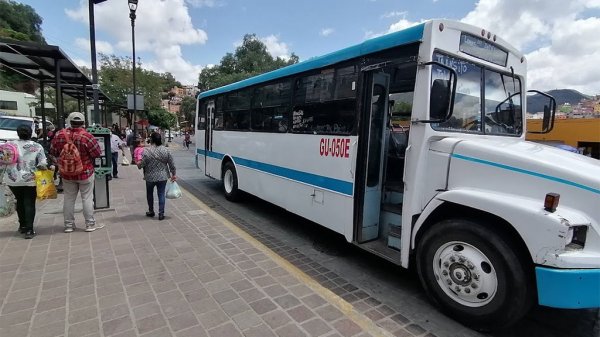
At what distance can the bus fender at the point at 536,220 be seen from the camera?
238 cm

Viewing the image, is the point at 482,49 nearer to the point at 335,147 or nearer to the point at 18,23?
the point at 335,147

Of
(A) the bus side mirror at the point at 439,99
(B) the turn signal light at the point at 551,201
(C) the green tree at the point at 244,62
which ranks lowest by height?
(B) the turn signal light at the point at 551,201

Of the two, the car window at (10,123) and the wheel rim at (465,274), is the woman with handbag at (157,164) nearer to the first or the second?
the wheel rim at (465,274)

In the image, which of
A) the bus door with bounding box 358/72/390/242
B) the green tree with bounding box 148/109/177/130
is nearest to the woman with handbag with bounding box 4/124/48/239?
the bus door with bounding box 358/72/390/242

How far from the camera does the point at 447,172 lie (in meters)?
3.21

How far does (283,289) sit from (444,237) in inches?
67.7

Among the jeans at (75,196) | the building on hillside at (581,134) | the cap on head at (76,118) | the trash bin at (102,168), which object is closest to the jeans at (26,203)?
the jeans at (75,196)

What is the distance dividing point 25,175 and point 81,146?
2.66 ft

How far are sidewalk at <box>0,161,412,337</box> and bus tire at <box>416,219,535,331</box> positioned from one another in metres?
0.63

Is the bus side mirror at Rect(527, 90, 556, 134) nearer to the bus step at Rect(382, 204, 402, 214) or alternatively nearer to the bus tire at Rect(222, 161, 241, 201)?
the bus step at Rect(382, 204, 402, 214)

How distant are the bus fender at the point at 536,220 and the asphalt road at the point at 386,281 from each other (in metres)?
0.94

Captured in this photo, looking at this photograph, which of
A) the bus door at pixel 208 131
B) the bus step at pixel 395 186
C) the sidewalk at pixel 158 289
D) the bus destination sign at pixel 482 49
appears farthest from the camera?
the bus door at pixel 208 131

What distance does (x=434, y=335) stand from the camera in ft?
9.32

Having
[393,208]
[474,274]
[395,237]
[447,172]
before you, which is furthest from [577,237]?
[393,208]
